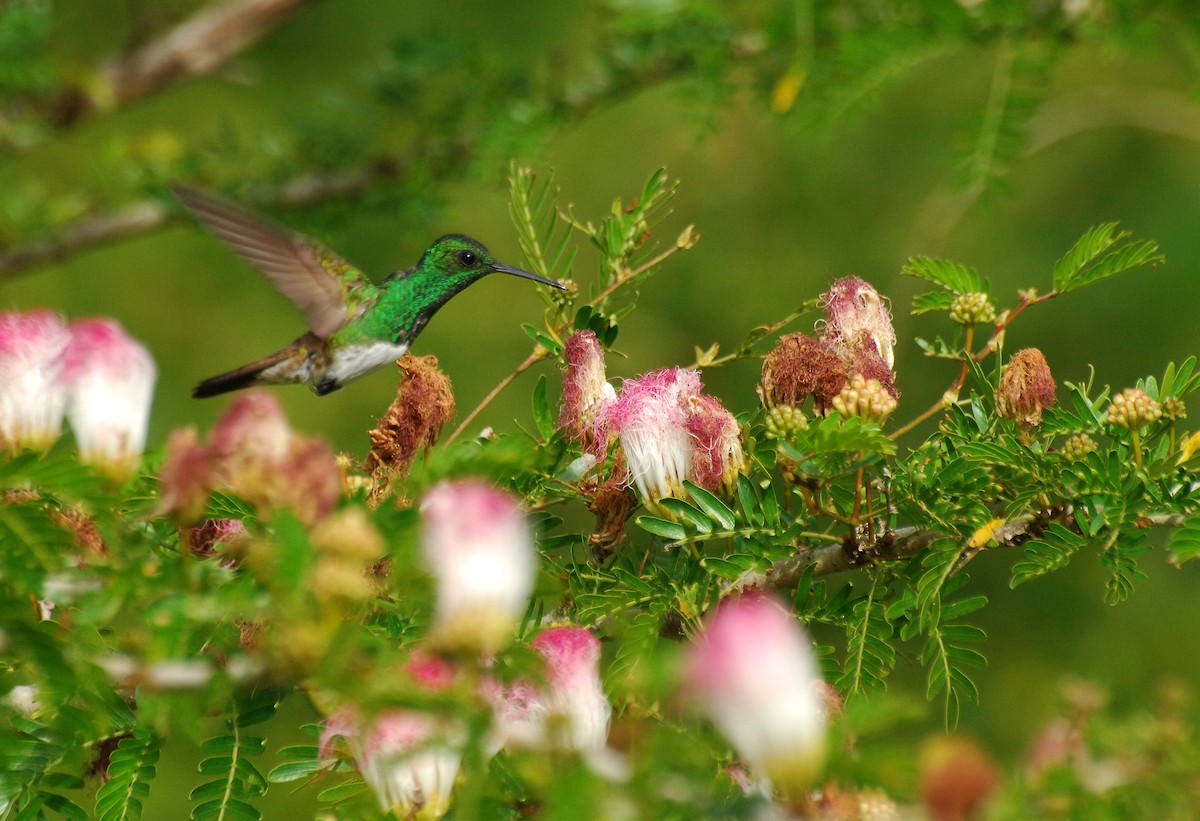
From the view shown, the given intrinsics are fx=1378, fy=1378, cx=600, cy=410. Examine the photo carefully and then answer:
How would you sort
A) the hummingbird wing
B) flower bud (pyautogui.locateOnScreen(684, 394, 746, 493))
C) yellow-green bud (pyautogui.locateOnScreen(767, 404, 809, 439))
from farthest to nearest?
the hummingbird wing
flower bud (pyautogui.locateOnScreen(684, 394, 746, 493))
yellow-green bud (pyautogui.locateOnScreen(767, 404, 809, 439))

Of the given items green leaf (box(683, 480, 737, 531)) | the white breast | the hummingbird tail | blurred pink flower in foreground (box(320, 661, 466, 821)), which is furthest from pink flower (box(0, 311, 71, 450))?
the white breast

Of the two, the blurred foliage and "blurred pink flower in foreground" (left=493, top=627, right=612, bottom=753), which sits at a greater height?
"blurred pink flower in foreground" (left=493, top=627, right=612, bottom=753)

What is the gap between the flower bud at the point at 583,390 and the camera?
162 cm

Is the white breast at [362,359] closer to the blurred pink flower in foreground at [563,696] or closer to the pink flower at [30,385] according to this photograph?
the pink flower at [30,385]

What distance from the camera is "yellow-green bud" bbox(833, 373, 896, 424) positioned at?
1.43 m

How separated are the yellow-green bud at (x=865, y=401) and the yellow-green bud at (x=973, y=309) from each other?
228 mm

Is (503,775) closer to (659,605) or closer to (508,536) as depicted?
(508,536)

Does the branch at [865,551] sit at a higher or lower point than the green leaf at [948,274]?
lower

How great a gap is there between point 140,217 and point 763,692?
359 centimetres

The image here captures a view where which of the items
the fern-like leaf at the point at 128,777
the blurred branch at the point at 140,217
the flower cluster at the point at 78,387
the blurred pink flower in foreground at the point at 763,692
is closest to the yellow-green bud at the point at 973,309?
the blurred pink flower in foreground at the point at 763,692

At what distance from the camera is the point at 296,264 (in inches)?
109

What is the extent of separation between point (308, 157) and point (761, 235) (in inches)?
162

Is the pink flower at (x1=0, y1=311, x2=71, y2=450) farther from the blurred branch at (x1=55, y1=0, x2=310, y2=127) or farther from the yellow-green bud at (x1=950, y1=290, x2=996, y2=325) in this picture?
the blurred branch at (x1=55, y1=0, x2=310, y2=127)

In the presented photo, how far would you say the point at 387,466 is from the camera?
1.66 meters
